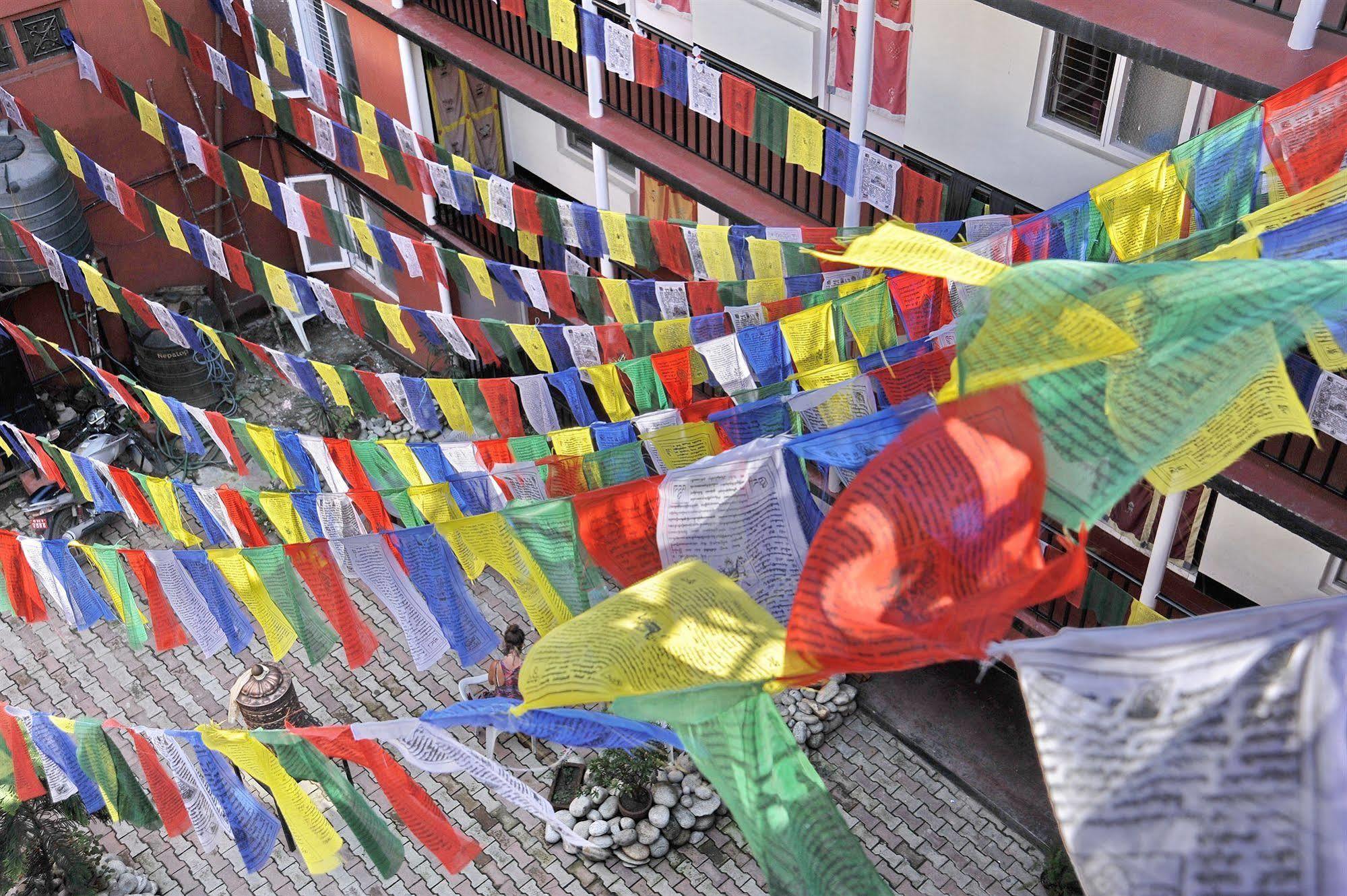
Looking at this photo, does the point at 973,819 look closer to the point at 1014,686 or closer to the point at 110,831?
the point at 1014,686

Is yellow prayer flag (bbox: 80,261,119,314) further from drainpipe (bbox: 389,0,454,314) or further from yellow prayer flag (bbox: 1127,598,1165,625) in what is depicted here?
yellow prayer flag (bbox: 1127,598,1165,625)

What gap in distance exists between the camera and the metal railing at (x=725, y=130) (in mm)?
11648

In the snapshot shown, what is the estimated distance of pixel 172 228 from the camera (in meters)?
15.1

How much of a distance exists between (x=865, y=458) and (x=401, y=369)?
1299 centimetres

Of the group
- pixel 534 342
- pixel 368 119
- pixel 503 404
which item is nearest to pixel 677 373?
pixel 503 404

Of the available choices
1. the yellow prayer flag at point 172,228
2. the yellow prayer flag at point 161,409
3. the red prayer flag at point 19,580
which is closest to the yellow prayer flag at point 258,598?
the red prayer flag at point 19,580

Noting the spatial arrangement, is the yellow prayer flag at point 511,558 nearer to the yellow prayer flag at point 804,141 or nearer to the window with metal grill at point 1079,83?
the yellow prayer flag at point 804,141

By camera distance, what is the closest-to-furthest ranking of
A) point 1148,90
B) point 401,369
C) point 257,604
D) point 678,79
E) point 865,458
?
point 865,458, point 257,604, point 1148,90, point 678,79, point 401,369

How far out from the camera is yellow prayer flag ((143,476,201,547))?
442 inches

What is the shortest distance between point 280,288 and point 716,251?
5419mm

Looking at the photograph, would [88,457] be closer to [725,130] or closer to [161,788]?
[161,788]

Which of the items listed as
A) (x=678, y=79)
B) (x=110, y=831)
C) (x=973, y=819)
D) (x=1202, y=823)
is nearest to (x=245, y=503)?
(x=110, y=831)

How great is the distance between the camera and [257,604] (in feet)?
31.8

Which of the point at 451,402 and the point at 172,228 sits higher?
the point at 451,402
